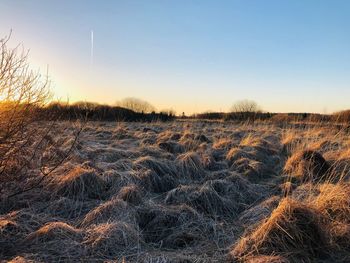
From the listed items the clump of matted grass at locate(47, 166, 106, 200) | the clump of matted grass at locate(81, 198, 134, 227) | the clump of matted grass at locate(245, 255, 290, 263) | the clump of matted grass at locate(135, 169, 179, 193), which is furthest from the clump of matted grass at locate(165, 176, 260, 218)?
the clump of matted grass at locate(245, 255, 290, 263)

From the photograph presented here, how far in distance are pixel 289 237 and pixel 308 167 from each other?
3.34 metres

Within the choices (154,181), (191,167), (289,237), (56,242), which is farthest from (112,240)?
(191,167)

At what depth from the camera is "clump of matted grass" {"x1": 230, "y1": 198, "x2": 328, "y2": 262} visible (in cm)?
344

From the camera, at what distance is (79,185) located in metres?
5.31

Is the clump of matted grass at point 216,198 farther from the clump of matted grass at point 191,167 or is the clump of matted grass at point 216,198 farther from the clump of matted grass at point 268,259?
the clump of matted grass at point 268,259

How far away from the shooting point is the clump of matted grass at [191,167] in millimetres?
6777

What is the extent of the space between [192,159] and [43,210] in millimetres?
3045

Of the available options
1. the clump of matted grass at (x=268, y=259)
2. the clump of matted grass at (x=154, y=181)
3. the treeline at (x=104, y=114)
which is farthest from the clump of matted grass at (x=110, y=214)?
the treeline at (x=104, y=114)

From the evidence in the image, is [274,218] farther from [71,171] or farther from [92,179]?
[71,171]

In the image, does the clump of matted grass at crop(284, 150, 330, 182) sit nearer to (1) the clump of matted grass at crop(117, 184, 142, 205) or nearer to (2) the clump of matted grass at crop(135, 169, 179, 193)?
(2) the clump of matted grass at crop(135, 169, 179, 193)

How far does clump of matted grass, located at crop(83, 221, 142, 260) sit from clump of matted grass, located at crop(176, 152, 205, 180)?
2889 mm

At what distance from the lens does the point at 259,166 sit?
725 centimetres

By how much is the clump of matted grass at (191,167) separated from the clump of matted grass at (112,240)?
2889 millimetres

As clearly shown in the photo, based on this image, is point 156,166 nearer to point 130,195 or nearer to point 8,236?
point 130,195
